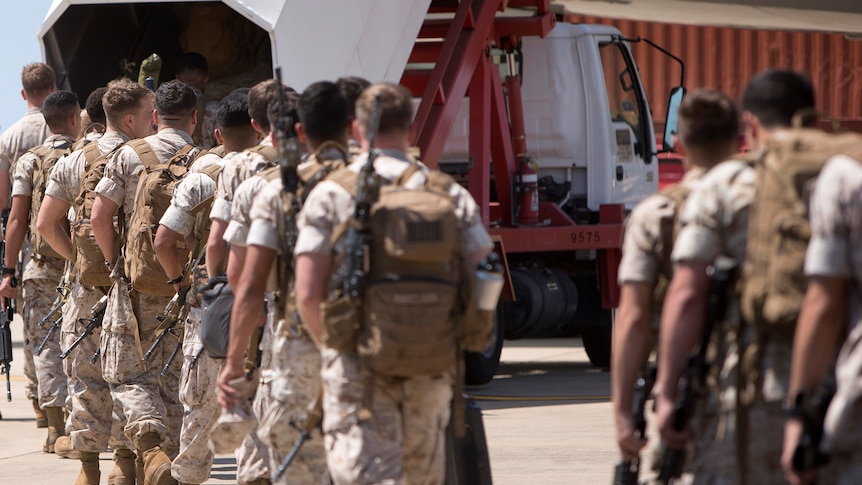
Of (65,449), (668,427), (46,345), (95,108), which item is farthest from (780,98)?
(46,345)

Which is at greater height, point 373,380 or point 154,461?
point 373,380

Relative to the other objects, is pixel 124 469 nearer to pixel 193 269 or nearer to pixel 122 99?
pixel 193 269

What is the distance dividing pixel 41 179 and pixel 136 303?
1944 millimetres

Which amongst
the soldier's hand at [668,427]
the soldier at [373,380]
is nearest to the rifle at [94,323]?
the soldier at [373,380]

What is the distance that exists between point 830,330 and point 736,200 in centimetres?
53

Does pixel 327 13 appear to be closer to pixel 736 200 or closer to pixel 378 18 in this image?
pixel 378 18

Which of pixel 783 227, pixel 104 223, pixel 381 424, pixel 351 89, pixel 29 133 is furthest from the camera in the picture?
pixel 29 133

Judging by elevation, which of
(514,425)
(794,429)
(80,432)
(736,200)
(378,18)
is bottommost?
(514,425)

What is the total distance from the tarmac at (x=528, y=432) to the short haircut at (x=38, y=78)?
2.34 m

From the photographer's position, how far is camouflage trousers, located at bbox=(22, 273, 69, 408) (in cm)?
884

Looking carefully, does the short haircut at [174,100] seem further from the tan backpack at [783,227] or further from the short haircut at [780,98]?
the tan backpack at [783,227]

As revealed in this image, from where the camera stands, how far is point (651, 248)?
415cm

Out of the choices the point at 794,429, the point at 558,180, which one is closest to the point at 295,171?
the point at 794,429

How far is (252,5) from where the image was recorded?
27.7 ft
